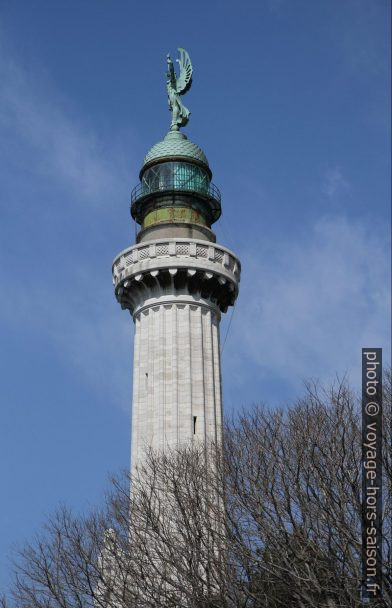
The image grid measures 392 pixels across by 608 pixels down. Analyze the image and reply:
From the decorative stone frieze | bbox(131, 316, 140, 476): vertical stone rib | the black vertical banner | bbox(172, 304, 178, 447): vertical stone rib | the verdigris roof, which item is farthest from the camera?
the verdigris roof

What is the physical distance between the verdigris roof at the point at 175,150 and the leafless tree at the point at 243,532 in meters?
15.5

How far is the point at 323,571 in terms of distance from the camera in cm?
2036

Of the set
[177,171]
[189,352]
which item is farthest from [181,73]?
[189,352]

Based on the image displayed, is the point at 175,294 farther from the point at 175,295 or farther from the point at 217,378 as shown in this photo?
the point at 217,378

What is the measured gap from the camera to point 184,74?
39531mm

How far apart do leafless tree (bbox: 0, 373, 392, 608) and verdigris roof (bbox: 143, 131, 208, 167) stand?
15537 millimetres

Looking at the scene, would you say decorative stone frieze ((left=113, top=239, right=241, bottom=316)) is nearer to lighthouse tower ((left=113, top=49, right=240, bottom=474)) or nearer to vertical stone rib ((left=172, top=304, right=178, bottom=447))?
lighthouse tower ((left=113, top=49, right=240, bottom=474))

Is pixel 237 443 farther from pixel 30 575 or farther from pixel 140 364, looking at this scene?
pixel 140 364

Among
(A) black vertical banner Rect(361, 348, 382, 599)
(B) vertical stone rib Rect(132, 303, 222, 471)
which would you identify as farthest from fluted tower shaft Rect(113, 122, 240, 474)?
(A) black vertical banner Rect(361, 348, 382, 599)

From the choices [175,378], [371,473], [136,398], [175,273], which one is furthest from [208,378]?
[371,473]

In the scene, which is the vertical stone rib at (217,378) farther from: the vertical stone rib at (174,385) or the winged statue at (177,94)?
the winged statue at (177,94)

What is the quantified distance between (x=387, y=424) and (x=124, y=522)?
8.40m

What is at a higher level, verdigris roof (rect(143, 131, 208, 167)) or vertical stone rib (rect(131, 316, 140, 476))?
verdigris roof (rect(143, 131, 208, 167))

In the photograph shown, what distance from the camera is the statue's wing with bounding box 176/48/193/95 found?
128 feet
